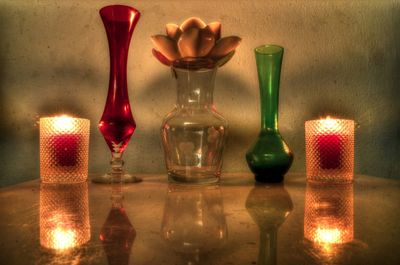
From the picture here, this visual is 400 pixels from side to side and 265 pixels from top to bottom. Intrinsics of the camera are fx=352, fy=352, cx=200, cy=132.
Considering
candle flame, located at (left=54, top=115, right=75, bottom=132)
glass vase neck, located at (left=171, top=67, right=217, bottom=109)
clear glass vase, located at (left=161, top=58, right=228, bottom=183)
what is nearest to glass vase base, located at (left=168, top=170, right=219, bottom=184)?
clear glass vase, located at (left=161, top=58, right=228, bottom=183)

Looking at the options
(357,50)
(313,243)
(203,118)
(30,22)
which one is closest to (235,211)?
(313,243)

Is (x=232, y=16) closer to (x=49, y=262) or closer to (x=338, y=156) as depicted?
(x=338, y=156)

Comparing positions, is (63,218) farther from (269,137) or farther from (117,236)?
(269,137)

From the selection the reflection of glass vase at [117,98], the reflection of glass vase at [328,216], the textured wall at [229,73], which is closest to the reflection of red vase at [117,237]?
the reflection of glass vase at [328,216]

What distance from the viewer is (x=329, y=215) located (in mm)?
391

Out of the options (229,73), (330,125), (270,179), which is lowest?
(270,179)

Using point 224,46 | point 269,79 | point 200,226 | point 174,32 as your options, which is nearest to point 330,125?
point 269,79

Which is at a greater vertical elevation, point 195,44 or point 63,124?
point 195,44

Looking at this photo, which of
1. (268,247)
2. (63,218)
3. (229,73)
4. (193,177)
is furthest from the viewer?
(229,73)

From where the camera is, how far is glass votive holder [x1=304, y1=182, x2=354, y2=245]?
298mm

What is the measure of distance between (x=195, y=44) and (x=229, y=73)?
27cm

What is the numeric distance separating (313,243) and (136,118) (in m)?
0.68

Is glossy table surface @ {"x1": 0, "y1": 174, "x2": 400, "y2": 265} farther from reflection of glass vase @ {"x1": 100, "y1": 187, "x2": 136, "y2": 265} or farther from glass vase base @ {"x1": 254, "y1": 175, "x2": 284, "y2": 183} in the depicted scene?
glass vase base @ {"x1": 254, "y1": 175, "x2": 284, "y2": 183}

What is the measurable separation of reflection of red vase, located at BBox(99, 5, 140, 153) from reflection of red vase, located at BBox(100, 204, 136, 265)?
311 mm
